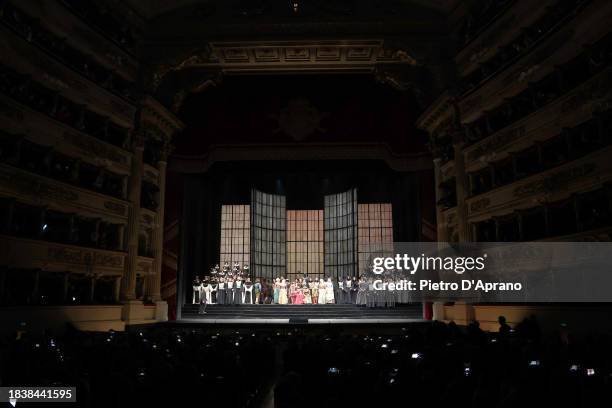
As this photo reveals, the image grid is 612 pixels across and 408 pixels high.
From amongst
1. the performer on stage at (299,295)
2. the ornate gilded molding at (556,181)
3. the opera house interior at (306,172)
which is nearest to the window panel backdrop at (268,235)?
the opera house interior at (306,172)

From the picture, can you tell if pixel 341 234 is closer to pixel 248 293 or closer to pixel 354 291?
pixel 354 291

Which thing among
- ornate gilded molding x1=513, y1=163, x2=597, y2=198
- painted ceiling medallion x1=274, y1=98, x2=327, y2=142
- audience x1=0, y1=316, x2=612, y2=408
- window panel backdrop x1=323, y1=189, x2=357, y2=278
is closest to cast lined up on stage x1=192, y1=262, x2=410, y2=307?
window panel backdrop x1=323, y1=189, x2=357, y2=278

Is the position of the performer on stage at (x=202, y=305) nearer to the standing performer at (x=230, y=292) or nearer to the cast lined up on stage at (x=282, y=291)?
the cast lined up on stage at (x=282, y=291)

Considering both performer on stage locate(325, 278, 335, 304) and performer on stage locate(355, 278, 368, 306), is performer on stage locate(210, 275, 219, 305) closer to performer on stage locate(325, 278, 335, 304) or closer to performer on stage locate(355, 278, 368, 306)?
performer on stage locate(325, 278, 335, 304)

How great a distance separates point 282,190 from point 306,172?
5.43 m

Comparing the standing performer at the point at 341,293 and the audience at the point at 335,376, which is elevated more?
the standing performer at the point at 341,293

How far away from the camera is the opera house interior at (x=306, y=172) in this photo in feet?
17.4

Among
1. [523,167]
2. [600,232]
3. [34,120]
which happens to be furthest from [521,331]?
[34,120]

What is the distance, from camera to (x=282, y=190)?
26.5m

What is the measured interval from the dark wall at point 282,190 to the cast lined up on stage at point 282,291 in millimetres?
1276

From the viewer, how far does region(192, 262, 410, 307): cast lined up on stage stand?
67.2ft

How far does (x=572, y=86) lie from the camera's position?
450 inches

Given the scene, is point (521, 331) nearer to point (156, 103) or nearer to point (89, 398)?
point (89, 398)

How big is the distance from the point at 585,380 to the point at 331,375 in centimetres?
206
